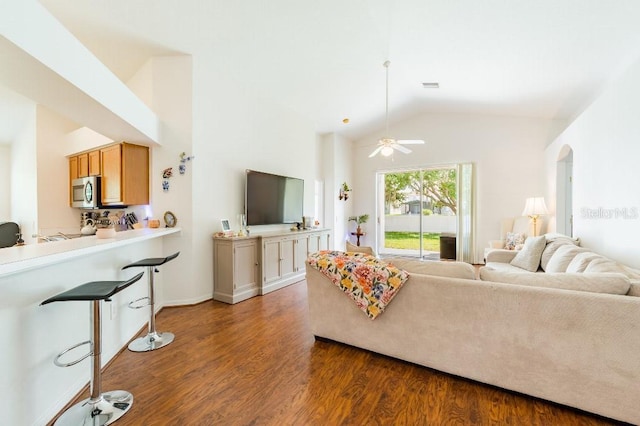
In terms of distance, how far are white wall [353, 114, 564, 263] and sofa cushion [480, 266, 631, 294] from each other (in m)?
4.53

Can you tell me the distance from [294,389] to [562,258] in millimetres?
2902

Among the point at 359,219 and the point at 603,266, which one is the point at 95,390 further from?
the point at 359,219

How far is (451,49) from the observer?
3.80m

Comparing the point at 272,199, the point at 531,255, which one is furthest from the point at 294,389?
the point at 531,255

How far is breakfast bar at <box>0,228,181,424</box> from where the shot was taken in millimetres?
1422

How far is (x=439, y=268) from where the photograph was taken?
7.22 ft

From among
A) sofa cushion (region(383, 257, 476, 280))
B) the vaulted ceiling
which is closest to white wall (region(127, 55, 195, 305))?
the vaulted ceiling

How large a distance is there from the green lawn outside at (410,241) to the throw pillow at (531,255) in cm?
344

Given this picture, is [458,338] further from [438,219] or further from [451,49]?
[438,219]

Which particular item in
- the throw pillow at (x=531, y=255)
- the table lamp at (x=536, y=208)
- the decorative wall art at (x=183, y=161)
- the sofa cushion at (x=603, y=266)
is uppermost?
the decorative wall art at (x=183, y=161)

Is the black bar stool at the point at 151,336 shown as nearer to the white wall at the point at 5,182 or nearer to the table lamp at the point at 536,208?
the white wall at the point at 5,182

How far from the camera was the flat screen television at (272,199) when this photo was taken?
4.30 meters

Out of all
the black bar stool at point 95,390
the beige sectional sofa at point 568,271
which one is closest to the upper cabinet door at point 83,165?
the black bar stool at point 95,390

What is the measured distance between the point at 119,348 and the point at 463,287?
9.41 ft
